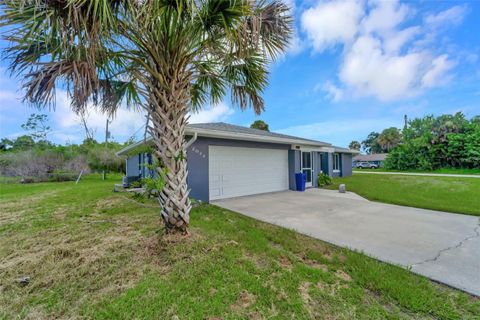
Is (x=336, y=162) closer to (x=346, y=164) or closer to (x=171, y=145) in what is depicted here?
(x=346, y=164)

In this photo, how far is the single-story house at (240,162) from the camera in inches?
329

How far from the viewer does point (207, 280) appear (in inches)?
119

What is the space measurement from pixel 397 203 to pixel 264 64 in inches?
297

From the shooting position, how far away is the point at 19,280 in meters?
3.14

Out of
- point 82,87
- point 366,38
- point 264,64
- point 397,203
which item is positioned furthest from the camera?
point 366,38

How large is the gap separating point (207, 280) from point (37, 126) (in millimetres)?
37118

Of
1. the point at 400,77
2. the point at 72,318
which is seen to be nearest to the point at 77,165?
the point at 72,318

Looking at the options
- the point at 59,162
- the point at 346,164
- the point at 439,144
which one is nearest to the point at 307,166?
the point at 346,164

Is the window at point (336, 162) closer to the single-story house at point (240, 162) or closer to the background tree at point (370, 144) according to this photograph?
the single-story house at point (240, 162)

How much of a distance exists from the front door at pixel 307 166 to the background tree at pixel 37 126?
33954 millimetres

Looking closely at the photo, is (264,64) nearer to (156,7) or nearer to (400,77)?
(156,7)

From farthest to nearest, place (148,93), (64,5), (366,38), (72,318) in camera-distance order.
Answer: (366,38), (148,93), (64,5), (72,318)

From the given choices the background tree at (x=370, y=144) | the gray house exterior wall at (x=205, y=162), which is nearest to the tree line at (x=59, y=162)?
the gray house exterior wall at (x=205, y=162)

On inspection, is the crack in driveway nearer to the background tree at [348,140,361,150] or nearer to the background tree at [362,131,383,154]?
the background tree at [362,131,383,154]
